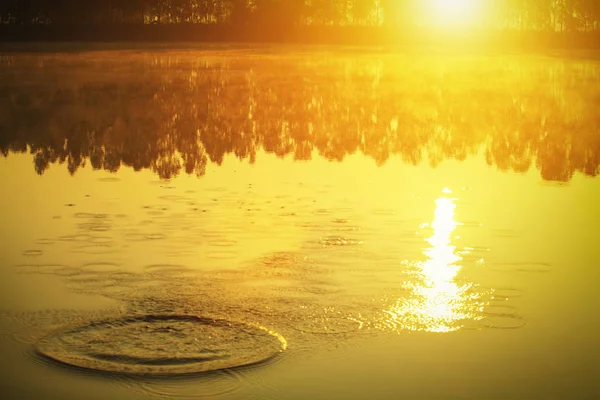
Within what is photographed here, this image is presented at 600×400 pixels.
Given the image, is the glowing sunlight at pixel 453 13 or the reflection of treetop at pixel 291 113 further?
the glowing sunlight at pixel 453 13

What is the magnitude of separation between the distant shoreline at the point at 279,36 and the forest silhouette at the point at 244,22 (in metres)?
0.08

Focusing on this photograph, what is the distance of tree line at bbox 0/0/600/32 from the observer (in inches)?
3816

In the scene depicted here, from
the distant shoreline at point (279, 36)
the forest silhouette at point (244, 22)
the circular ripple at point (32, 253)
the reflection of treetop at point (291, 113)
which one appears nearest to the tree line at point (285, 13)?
the forest silhouette at point (244, 22)

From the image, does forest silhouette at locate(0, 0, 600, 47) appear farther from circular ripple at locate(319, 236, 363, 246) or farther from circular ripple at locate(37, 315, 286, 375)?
circular ripple at locate(37, 315, 286, 375)

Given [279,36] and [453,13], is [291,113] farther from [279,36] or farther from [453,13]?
[453,13]

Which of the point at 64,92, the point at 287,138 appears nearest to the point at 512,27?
the point at 64,92

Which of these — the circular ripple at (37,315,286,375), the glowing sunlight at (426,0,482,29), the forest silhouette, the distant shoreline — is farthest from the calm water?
the glowing sunlight at (426,0,482,29)

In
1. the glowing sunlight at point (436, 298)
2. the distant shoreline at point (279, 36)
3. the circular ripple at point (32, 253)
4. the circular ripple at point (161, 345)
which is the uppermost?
the distant shoreline at point (279, 36)

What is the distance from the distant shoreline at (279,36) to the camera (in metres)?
88.6

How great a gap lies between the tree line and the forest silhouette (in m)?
0.09

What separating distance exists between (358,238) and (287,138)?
13524 mm

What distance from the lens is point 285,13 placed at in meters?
109

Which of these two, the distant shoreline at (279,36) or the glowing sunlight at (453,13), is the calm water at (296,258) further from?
the glowing sunlight at (453,13)

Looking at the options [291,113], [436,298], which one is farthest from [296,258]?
[291,113]
